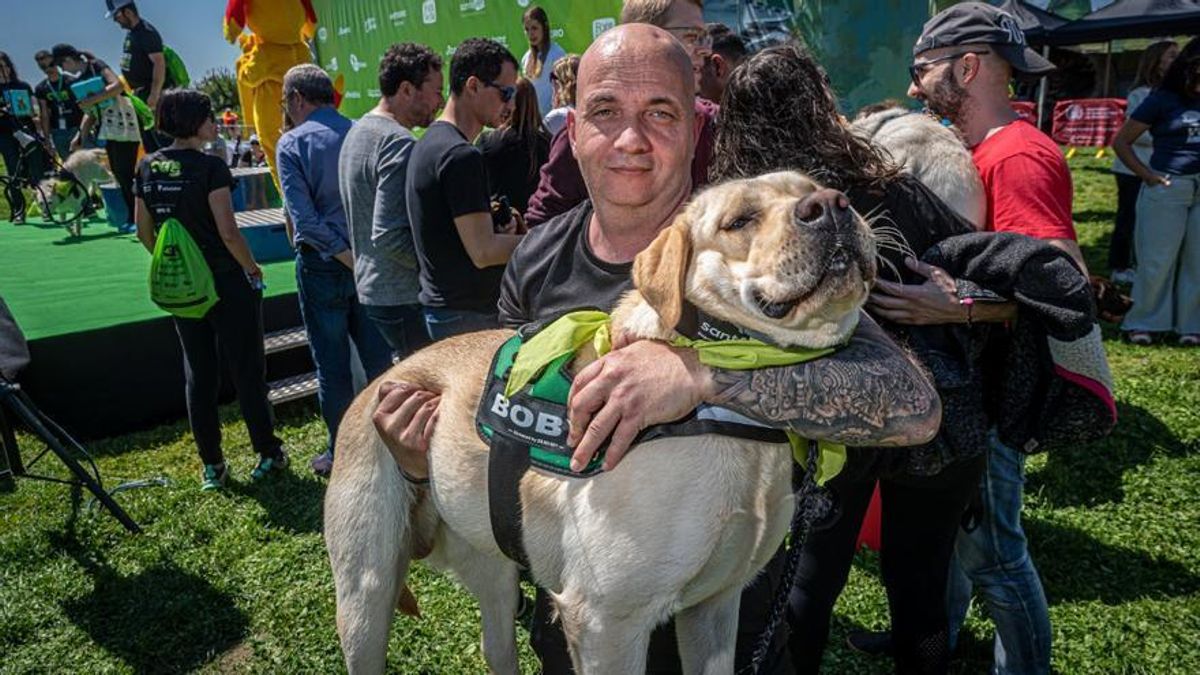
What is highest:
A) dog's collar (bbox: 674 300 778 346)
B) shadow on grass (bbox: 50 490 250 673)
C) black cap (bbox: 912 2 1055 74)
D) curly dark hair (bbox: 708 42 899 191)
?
black cap (bbox: 912 2 1055 74)

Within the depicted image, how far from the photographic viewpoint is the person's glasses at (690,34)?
3.80m

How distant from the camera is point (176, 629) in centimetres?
383

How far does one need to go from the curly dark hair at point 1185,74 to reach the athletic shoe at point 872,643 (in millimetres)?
6548

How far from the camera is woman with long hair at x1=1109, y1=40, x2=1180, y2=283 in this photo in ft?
28.1

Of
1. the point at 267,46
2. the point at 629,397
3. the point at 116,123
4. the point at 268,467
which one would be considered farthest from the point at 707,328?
the point at 116,123

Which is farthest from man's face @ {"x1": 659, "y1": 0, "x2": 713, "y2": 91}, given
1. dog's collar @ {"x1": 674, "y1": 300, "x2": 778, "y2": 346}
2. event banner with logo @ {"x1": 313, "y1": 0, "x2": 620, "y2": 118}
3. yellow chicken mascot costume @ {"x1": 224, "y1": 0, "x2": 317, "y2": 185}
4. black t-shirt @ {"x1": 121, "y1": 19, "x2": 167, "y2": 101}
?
black t-shirt @ {"x1": 121, "y1": 19, "x2": 167, "y2": 101}

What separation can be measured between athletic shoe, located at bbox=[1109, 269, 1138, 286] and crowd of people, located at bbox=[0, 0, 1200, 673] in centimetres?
699

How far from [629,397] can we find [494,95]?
3165mm

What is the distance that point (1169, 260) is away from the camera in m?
7.22

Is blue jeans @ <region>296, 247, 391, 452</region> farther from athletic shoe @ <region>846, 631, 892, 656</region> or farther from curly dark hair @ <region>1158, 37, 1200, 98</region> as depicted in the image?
curly dark hair @ <region>1158, 37, 1200, 98</region>

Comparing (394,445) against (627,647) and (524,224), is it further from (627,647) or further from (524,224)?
(524,224)

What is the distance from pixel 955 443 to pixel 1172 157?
22.9 feet

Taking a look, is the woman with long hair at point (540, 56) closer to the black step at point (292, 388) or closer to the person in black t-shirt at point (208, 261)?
the person in black t-shirt at point (208, 261)

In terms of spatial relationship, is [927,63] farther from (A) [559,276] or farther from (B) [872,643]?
(B) [872,643]
